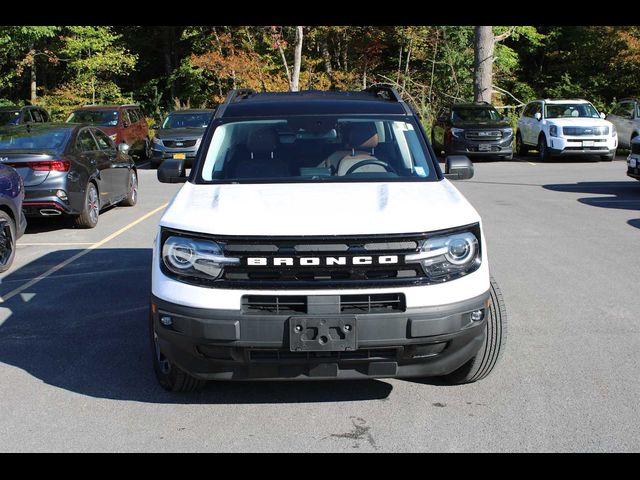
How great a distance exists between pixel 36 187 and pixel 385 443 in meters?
8.26

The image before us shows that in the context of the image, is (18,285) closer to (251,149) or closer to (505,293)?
(251,149)

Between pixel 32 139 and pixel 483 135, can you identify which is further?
pixel 483 135

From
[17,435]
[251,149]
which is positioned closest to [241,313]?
[17,435]

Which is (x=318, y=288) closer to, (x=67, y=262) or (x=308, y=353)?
(x=308, y=353)

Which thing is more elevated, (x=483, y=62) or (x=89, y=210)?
(x=483, y=62)

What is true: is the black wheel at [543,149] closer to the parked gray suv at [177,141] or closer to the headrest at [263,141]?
the parked gray suv at [177,141]

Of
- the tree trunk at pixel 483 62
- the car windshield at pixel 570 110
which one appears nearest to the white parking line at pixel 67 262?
the car windshield at pixel 570 110

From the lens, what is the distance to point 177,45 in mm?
41281

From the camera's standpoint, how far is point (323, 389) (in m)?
4.94

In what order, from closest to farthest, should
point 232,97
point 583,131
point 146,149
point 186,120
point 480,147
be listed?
point 232,97, point 583,131, point 480,147, point 186,120, point 146,149

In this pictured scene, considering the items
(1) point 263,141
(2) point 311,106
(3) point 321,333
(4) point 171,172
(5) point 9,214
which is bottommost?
(5) point 9,214

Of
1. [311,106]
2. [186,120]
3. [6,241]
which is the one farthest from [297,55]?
[311,106]

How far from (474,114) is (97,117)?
11345 mm

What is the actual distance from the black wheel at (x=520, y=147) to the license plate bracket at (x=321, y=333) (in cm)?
2233
